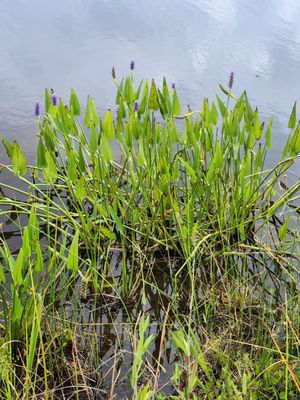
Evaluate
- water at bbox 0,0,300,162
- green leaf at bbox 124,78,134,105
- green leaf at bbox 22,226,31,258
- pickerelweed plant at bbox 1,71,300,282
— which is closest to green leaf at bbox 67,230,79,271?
green leaf at bbox 22,226,31,258

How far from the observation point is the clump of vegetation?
148 cm

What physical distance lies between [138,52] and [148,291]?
13.3ft

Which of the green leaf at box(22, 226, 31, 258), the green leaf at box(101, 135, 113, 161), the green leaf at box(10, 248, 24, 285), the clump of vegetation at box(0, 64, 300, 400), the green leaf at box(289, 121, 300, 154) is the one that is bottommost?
the clump of vegetation at box(0, 64, 300, 400)

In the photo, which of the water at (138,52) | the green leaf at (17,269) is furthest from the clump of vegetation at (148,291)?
the water at (138,52)

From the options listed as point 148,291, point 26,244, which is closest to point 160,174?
point 148,291

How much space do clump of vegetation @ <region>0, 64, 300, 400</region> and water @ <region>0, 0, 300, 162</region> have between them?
116 cm

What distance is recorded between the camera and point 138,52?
5.57m

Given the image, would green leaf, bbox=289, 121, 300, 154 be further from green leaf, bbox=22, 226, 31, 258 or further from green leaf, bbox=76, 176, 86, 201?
green leaf, bbox=22, 226, 31, 258

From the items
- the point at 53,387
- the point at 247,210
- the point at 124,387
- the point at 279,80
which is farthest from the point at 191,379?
the point at 279,80

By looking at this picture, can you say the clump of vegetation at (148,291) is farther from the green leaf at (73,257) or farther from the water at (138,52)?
the water at (138,52)

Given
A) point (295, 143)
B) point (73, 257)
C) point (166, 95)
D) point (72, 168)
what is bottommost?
point (73, 257)

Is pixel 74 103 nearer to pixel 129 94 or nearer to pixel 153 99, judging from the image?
pixel 129 94

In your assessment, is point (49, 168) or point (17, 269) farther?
point (49, 168)

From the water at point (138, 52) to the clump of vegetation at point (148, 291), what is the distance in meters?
1.16
